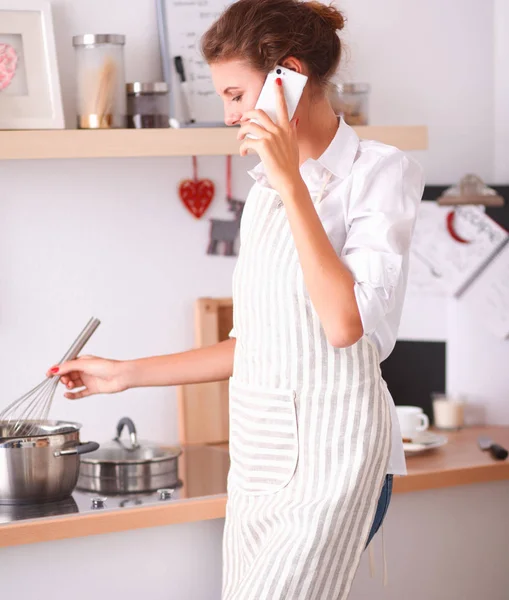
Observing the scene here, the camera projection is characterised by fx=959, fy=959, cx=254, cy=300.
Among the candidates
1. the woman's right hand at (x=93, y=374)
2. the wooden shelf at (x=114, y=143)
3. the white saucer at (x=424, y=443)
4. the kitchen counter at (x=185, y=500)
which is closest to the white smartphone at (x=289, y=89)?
the woman's right hand at (x=93, y=374)

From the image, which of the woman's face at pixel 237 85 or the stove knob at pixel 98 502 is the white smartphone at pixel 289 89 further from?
the stove knob at pixel 98 502

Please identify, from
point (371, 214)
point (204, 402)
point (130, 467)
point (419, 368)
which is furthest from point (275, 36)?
point (419, 368)

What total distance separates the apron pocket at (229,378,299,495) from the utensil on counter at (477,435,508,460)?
85 cm

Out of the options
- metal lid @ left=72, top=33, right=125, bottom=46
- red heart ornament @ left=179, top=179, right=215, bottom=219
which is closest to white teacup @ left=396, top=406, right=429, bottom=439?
red heart ornament @ left=179, top=179, right=215, bottom=219

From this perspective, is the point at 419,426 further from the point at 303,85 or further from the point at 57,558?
the point at 303,85

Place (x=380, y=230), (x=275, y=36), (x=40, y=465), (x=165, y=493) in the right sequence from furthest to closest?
(x=165, y=493), (x=40, y=465), (x=275, y=36), (x=380, y=230)

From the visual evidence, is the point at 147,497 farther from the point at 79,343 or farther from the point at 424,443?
the point at 424,443

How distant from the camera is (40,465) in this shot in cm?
175

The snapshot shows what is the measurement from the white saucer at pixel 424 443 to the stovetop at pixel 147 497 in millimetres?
412

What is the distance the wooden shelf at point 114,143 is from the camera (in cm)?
189

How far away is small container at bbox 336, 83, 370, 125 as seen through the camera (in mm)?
2232

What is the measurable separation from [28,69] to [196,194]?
52 centimetres

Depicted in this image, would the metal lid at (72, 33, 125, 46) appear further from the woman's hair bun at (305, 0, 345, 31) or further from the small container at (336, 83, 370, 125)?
the woman's hair bun at (305, 0, 345, 31)

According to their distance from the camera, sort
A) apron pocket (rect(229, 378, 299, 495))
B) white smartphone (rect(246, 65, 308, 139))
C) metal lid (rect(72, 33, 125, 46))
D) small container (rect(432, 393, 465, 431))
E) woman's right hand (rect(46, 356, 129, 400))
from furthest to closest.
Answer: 1. small container (rect(432, 393, 465, 431))
2. metal lid (rect(72, 33, 125, 46))
3. woman's right hand (rect(46, 356, 129, 400))
4. apron pocket (rect(229, 378, 299, 495))
5. white smartphone (rect(246, 65, 308, 139))
